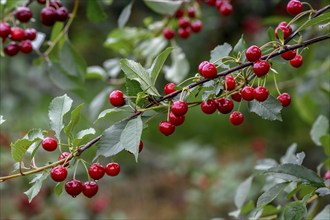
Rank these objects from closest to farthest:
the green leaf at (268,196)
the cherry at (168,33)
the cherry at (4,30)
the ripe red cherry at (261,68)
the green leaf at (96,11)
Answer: the ripe red cherry at (261,68), the green leaf at (268,196), the cherry at (4,30), the green leaf at (96,11), the cherry at (168,33)

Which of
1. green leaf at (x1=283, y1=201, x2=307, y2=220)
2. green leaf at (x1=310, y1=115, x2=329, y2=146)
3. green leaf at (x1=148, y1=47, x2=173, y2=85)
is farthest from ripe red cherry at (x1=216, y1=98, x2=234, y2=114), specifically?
green leaf at (x1=310, y1=115, x2=329, y2=146)

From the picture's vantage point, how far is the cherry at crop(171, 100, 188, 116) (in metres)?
0.88

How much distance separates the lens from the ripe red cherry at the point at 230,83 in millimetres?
916

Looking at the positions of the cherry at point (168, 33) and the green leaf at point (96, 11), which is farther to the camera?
the cherry at point (168, 33)

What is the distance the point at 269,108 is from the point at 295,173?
0.16 metres

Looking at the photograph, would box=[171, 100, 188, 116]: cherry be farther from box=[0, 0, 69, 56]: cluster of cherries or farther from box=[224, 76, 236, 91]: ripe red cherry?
box=[0, 0, 69, 56]: cluster of cherries

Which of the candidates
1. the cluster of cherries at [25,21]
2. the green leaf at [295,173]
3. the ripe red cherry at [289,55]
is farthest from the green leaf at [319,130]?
the cluster of cherries at [25,21]

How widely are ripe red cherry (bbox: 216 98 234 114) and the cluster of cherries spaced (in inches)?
25.7

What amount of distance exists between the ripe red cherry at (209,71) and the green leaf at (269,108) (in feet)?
0.36

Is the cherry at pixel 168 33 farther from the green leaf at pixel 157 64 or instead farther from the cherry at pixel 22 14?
the green leaf at pixel 157 64

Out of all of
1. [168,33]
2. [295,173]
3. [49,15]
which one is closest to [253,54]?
[295,173]

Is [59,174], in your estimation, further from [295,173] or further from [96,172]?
[295,173]

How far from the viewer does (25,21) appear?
4.70 feet

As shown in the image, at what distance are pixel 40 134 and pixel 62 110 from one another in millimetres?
79
